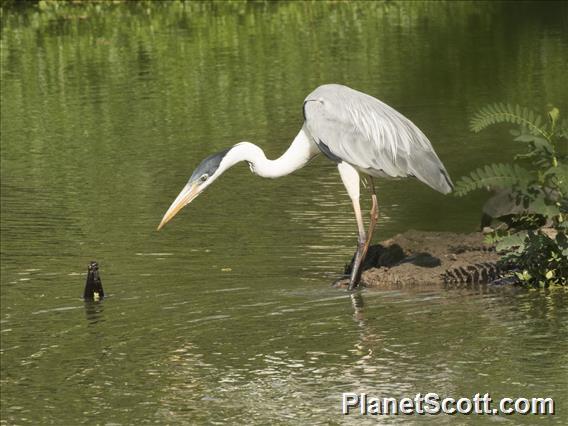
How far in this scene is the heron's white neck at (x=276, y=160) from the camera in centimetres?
992

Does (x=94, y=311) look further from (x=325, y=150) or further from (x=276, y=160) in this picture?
(x=325, y=150)

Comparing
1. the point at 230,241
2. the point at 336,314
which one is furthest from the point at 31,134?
the point at 336,314

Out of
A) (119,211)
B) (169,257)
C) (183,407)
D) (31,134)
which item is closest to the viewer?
(183,407)

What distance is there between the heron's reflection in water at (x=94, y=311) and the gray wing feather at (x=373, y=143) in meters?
1.68

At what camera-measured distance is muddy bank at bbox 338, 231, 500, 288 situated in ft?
31.4

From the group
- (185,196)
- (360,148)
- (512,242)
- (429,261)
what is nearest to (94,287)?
(185,196)

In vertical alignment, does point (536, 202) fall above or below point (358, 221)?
above

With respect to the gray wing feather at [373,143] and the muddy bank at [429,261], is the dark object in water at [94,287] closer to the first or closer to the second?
the muddy bank at [429,261]

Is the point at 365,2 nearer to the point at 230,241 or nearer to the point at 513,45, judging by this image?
the point at 513,45

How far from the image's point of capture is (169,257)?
35.8 feet

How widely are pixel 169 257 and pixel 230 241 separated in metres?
0.58

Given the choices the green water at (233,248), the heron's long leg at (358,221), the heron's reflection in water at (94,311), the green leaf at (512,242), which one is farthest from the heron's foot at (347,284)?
the heron's reflection in water at (94,311)

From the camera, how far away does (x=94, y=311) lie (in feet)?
31.2

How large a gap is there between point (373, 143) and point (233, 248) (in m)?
1.65
